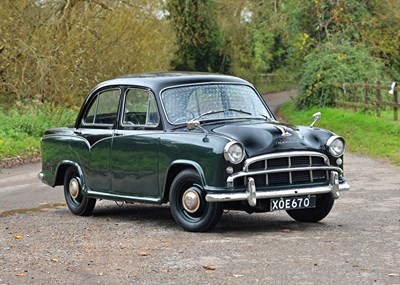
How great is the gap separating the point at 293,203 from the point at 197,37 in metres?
43.0

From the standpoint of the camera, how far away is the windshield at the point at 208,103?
1117 cm

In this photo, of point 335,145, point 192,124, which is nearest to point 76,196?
point 192,124

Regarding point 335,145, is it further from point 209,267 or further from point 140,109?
point 209,267

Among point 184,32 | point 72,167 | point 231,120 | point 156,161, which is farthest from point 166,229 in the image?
point 184,32

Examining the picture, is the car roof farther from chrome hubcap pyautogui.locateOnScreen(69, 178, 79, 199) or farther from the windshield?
chrome hubcap pyautogui.locateOnScreen(69, 178, 79, 199)

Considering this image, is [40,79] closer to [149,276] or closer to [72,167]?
[72,167]

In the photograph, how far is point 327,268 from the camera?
26.9 ft

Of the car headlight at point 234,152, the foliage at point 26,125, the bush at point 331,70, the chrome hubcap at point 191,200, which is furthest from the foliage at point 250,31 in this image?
the car headlight at point 234,152

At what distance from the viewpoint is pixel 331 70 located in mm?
38844

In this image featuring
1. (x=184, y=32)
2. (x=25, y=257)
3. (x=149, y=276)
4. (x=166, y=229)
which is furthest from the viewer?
(x=184, y=32)

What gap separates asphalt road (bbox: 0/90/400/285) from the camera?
802 centimetres

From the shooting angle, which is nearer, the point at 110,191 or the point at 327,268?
the point at 327,268

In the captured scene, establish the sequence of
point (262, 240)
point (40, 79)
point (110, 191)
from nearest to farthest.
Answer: point (262, 240), point (110, 191), point (40, 79)

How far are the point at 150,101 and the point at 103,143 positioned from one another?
873mm
